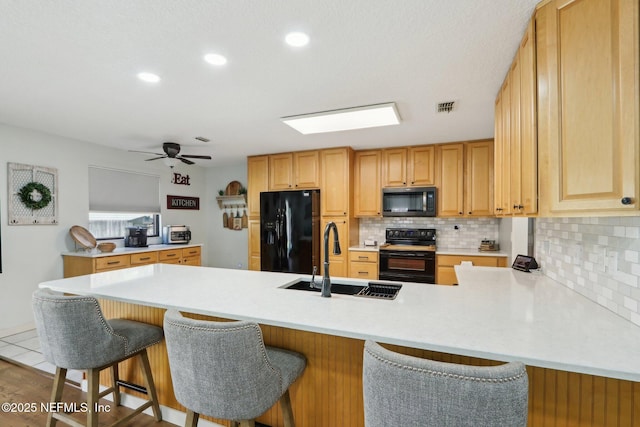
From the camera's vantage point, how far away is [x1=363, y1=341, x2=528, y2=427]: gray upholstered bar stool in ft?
2.48

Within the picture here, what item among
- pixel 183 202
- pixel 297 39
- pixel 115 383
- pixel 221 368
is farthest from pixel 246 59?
pixel 183 202

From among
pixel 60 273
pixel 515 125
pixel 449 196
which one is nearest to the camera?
pixel 515 125

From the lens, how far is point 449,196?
4.05 m

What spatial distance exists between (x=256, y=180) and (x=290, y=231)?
1.11 metres

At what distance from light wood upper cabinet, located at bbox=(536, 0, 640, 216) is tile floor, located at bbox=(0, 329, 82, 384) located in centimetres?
353

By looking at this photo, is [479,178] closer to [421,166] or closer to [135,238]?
[421,166]

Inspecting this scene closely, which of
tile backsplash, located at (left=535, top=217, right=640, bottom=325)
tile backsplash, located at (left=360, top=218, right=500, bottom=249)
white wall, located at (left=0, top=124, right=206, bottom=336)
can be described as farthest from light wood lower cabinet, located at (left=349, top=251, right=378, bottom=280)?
white wall, located at (left=0, top=124, right=206, bottom=336)

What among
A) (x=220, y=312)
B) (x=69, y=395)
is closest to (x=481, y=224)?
(x=220, y=312)

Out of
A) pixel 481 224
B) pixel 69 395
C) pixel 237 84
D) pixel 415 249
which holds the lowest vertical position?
pixel 69 395

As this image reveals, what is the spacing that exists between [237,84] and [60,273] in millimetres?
3575

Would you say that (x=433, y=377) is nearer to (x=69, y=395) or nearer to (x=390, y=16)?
(x=390, y=16)

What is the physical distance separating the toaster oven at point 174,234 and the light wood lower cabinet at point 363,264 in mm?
2983

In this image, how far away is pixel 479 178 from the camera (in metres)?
3.92

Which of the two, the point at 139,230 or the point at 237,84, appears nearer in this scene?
the point at 237,84
